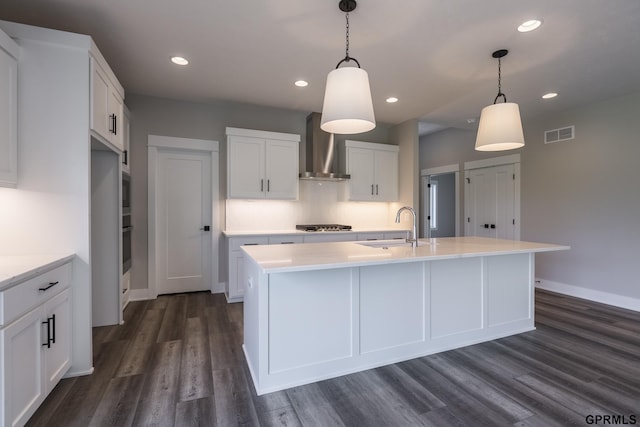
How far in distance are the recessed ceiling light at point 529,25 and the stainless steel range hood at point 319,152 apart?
2.62 meters

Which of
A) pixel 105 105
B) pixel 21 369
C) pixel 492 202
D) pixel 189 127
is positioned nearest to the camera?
pixel 21 369

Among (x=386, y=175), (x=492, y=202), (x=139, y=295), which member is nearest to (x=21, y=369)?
(x=139, y=295)

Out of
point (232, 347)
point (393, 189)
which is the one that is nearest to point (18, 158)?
point (232, 347)

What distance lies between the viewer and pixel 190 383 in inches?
83.3

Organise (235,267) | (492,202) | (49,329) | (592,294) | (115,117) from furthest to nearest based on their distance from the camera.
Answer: (492,202), (592,294), (235,267), (115,117), (49,329)

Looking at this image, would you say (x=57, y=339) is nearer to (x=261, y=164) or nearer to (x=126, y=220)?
(x=126, y=220)

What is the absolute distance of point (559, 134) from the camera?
446 cm

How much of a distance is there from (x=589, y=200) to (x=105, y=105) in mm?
5660

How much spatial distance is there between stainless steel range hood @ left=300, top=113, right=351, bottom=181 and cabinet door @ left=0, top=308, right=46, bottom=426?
3355 mm

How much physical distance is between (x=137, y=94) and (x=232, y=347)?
134 inches

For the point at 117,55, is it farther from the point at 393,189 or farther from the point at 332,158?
the point at 393,189

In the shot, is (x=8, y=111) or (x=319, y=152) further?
(x=319, y=152)

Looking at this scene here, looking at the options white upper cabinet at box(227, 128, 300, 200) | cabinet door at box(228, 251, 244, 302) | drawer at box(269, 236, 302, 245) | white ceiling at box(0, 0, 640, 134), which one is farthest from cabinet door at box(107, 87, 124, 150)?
drawer at box(269, 236, 302, 245)

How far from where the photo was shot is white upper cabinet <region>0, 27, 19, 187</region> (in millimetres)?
1884
